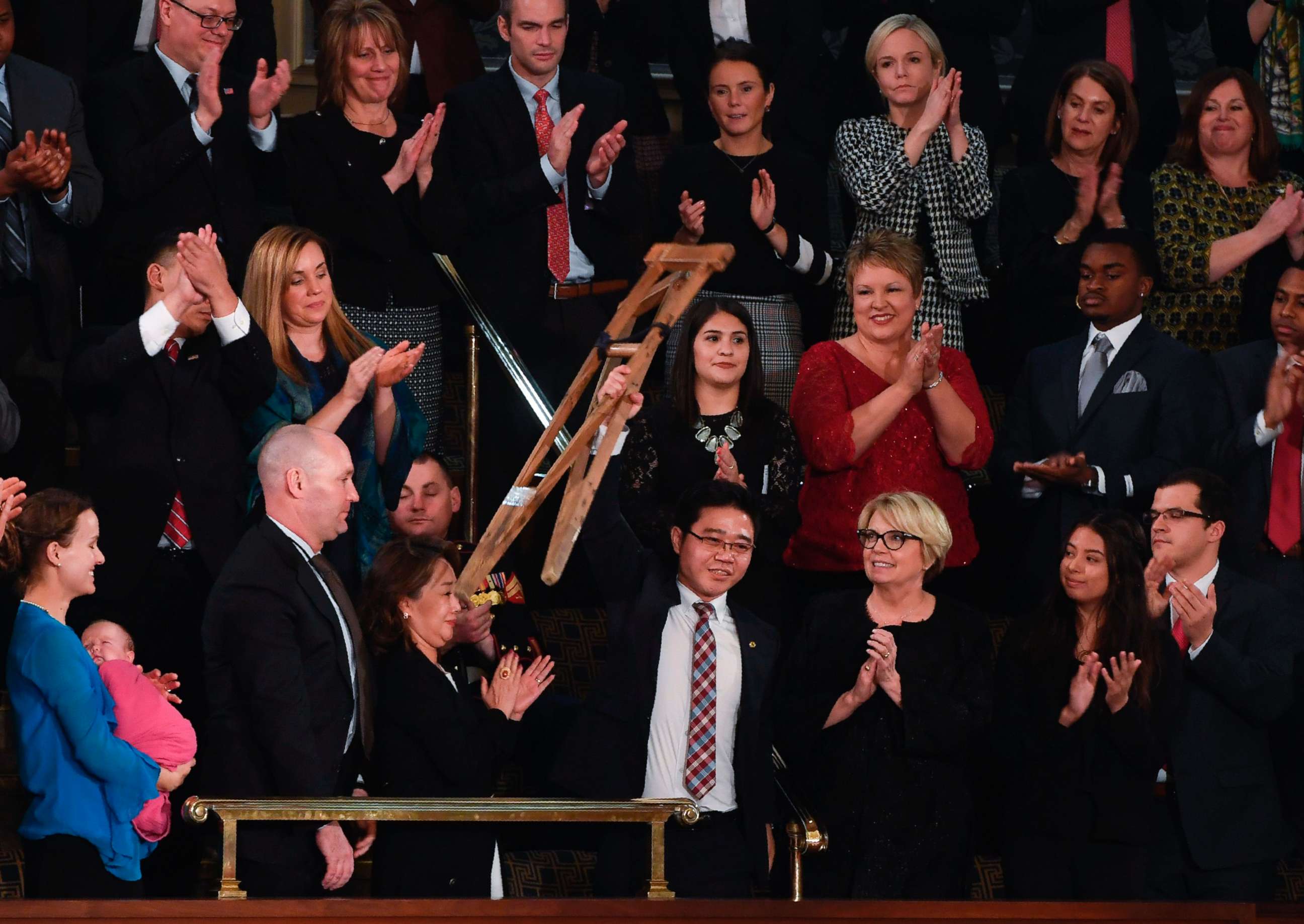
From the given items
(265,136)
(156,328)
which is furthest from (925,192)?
(156,328)

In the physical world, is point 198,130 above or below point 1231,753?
above

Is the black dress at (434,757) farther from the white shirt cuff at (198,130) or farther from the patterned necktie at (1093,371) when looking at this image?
the patterned necktie at (1093,371)

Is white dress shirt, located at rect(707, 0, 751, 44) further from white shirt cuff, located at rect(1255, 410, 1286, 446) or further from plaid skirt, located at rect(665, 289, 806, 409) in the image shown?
white shirt cuff, located at rect(1255, 410, 1286, 446)

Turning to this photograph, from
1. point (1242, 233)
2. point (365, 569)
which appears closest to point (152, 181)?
point (365, 569)

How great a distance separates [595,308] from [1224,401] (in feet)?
6.47

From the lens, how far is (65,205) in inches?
227

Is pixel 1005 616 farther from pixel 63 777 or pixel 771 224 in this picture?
pixel 63 777

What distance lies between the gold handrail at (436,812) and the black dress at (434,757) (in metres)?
0.29

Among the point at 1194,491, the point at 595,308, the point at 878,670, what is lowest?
the point at 878,670

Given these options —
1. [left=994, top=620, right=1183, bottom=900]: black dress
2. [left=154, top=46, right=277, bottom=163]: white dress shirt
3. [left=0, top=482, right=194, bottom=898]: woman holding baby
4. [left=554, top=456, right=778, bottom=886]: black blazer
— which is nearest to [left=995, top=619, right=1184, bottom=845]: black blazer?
[left=994, top=620, right=1183, bottom=900]: black dress

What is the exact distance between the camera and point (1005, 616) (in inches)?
248

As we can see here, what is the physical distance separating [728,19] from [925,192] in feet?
3.70

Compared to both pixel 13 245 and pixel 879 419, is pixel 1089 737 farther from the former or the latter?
pixel 13 245

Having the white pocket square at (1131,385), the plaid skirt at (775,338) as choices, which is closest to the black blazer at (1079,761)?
the white pocket square at (1131,385)
